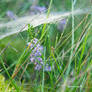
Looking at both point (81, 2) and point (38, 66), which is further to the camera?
point (81, 2)

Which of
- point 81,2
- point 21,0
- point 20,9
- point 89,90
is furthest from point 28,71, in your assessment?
point 21,0

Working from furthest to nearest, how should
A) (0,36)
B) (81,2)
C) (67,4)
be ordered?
(67,4) → (81,2) → (0,36)

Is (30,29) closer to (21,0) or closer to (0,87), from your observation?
(0,87)

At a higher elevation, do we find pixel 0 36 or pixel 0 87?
pixel 0 36

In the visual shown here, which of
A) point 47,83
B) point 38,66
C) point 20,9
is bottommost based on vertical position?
point 47,83

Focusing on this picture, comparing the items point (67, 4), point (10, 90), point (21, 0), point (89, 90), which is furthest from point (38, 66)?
point (21, 0)

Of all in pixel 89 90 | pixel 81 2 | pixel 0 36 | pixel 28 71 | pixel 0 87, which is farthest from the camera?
pixel 81 2

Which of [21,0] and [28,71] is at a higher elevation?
[21,0]

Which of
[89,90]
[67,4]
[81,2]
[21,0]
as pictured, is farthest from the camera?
[21,0]

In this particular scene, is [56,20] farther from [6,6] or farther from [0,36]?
[6,6]
